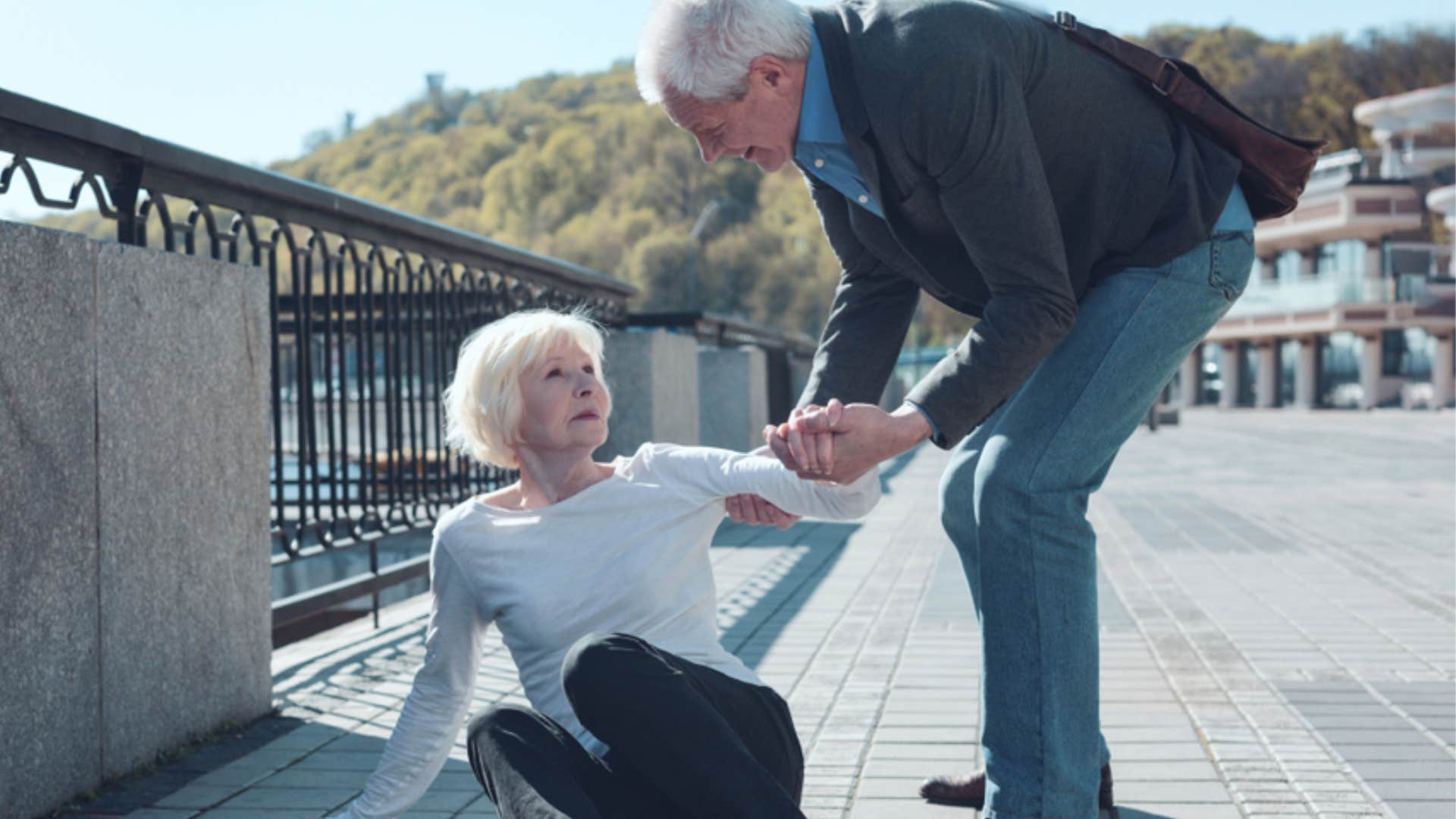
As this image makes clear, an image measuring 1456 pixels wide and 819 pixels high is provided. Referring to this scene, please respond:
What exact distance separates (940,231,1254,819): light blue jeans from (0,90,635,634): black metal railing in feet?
7.63

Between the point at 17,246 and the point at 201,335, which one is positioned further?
the point at 201,335

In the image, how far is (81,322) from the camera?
11.8 ft

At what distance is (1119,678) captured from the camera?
16.7 ft

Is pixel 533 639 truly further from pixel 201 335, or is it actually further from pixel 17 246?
pixel 201 335

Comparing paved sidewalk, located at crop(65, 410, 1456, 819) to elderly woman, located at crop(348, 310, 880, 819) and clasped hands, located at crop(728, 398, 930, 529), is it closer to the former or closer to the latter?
elderly woman, located at crop(348, 310, 880, 819)

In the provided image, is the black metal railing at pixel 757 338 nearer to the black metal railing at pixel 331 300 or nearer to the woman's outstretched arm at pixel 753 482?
the black metal railing at pixel 331 300

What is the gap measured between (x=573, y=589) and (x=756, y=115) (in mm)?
926

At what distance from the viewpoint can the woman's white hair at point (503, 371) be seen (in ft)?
9.96

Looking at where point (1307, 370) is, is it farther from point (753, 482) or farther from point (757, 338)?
point (753, 482)

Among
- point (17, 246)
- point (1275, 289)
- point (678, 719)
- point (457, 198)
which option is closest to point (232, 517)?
point (17, 246)

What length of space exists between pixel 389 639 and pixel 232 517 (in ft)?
6.27

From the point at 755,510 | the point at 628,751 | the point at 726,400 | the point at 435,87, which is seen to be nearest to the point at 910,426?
the point at 755,510

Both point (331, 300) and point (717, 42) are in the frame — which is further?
point (331, 300)

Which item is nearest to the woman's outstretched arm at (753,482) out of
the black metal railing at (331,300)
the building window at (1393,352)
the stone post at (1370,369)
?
the black metal railing at (331,300)
